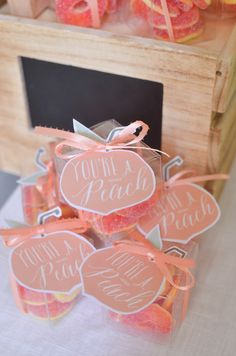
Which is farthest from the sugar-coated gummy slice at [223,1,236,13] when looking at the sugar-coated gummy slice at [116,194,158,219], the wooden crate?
the sugar-coated gummy slice at [116,194,158,219]

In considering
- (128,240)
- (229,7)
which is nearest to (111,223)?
(128,240)

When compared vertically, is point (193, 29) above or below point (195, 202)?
above

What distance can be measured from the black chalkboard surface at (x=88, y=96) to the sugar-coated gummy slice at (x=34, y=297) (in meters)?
0.24

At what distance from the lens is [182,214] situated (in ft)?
2.12

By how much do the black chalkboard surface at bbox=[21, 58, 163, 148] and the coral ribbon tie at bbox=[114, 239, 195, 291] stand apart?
6.5 inches

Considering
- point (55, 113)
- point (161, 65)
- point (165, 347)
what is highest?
point (161, 65)

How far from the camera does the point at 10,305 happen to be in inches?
24.9

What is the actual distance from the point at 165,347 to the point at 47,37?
0.40 m

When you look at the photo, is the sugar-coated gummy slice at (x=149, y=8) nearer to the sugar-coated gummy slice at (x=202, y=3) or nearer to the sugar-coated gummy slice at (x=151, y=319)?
the sugar-coated gummy slice at (x=202, y=3)

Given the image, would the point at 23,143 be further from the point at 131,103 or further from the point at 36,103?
the point at 131,103

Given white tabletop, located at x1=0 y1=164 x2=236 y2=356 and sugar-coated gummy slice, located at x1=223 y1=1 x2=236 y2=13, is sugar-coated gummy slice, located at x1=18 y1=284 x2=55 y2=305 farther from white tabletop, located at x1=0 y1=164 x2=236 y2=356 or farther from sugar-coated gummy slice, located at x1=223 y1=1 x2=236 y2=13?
sugar-coated gummy slice, located at x1=223 y1=1 x2=236 y2=13

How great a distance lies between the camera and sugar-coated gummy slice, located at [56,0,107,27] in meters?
→ 0.64

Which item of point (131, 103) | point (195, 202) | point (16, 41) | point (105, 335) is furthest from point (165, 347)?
point (16, 41)

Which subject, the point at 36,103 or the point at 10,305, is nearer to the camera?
the point at 10,305
